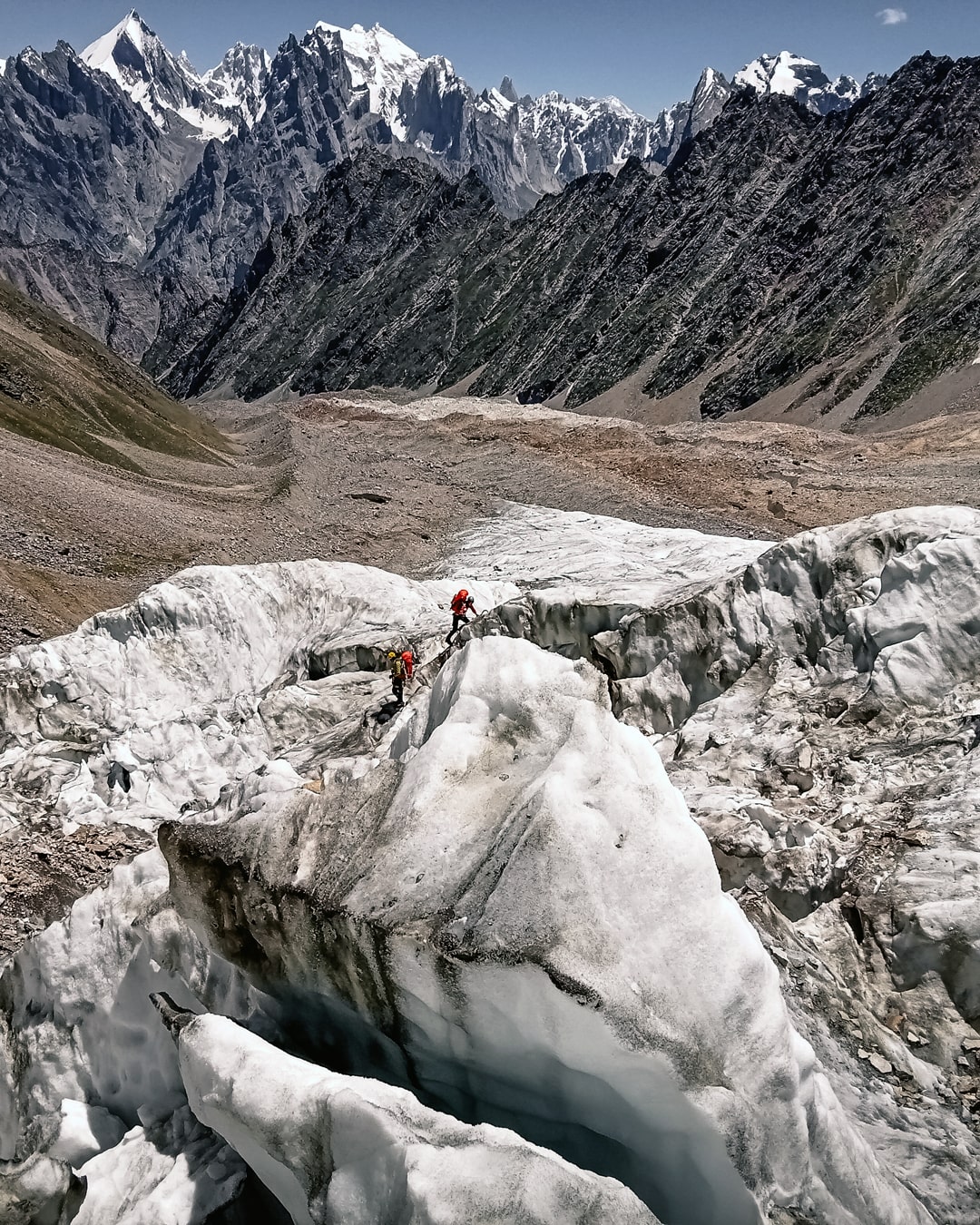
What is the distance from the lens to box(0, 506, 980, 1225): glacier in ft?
20.1

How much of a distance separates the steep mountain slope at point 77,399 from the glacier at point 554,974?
4276cm

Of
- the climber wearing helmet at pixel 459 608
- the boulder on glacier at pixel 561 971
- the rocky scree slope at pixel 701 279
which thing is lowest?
the boulder on glacier at pixel 561 971

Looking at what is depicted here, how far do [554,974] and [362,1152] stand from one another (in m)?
1.80

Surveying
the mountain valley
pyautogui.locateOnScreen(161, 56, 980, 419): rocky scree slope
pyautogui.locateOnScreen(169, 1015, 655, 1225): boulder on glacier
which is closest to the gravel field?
Result: the mountain valley

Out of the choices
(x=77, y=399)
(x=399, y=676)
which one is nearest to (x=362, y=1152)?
(x=399, y=676)

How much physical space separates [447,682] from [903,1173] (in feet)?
20.6

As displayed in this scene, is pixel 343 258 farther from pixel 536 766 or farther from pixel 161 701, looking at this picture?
pixel 536 766

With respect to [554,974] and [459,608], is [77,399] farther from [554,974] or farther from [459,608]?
[554,974]

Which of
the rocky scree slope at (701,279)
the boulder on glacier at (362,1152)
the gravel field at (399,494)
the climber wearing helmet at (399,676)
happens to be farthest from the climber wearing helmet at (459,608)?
the rocky scree slope at (701,279)

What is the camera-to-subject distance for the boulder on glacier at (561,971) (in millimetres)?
6141

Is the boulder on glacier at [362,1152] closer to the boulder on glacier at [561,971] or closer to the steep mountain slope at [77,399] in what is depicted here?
the boulder on glacier at [561,971]

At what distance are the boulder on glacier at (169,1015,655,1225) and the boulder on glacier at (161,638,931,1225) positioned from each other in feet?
2.29

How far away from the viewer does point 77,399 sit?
57062 mm

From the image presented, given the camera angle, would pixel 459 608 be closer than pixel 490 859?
No
